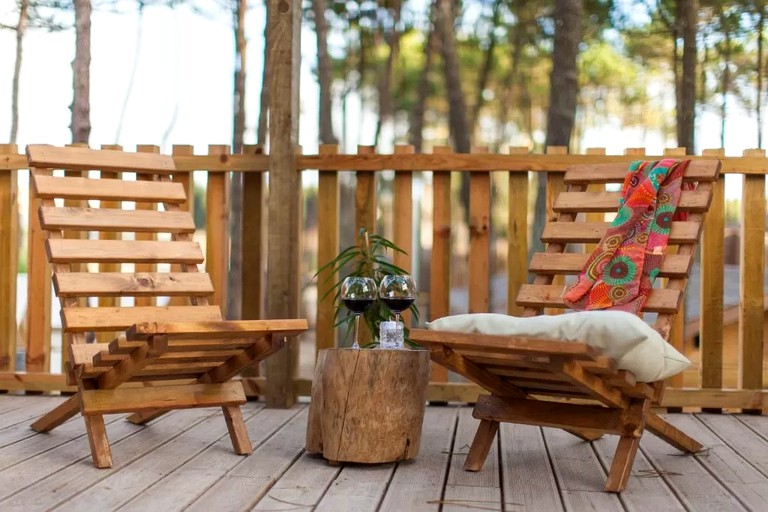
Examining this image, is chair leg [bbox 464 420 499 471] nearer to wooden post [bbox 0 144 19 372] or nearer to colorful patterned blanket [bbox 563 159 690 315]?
colorful patterned blanket [bbox 563 159 690 315]

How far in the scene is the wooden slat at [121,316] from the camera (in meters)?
3.48

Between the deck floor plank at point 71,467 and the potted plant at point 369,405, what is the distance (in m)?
0.66

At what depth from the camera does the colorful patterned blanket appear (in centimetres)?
358

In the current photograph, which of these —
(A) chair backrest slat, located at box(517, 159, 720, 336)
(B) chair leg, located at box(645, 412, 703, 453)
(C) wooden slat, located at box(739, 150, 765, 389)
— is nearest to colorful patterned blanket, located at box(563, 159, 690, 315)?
(A) chair backrest slat, located at box(517, 159, 720, 336)

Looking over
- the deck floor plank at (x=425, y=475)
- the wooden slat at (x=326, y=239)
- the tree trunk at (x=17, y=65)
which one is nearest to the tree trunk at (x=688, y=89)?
the wooden slat at (x=326, y=239)

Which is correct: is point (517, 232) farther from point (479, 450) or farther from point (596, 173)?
point (479, 450)

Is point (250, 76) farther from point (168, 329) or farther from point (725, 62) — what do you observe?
point (168, 329)

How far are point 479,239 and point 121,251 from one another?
5.39ft

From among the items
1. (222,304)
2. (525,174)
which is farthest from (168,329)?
(525,174)

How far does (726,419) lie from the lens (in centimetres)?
441

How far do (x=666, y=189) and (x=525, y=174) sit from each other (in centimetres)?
95

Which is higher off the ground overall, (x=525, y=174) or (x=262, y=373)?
(x=525, y=174)

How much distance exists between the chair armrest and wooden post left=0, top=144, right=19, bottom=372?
6.93 feet

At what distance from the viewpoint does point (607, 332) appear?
8.94ft
